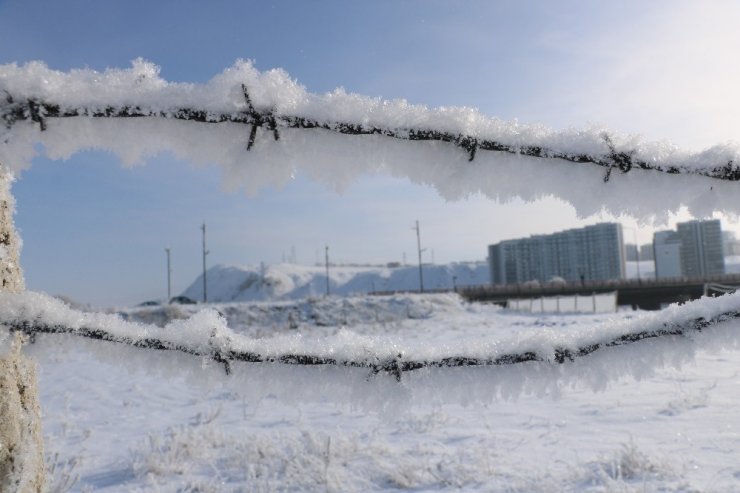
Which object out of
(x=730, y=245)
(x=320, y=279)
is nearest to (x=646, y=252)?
(x=730, y=245)

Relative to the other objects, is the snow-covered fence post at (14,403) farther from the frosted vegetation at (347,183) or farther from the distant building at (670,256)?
the distant building at (670,256)

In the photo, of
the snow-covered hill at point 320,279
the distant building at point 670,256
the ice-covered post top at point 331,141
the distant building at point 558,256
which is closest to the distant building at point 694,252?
the distant building at point 670,256

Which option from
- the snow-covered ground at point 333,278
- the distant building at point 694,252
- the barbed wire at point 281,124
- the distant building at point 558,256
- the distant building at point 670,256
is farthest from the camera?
the snow-covered ground at point 333,278

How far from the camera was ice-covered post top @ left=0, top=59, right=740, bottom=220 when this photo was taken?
102 cm

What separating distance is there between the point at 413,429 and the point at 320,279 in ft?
352

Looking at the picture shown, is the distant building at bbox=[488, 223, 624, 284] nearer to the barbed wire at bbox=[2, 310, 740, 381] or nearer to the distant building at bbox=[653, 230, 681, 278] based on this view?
the distant building at bbox=[653, 230, 681, 278]

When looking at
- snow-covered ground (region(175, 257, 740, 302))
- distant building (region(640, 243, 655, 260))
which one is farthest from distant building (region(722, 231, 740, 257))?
distant building (region(640, 243, 655, 260))

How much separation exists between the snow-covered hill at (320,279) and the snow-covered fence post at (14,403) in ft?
302

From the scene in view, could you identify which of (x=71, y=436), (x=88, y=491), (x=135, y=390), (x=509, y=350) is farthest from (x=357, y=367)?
(x=135, y=390)

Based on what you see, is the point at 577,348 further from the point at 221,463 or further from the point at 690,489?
the point at 221,463

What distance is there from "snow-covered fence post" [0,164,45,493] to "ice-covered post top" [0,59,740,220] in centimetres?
15

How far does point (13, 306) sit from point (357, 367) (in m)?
0.71

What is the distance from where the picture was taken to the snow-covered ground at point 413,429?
1.11 m

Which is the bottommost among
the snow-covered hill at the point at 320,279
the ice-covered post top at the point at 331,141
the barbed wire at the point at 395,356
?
the snow-covered hill at the point at 320,279
